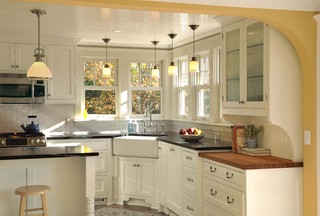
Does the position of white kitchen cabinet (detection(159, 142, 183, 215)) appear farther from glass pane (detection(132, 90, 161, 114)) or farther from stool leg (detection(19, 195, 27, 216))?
stool leg (detection(19, 195, 27, 216))

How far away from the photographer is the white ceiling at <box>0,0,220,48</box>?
180 inches

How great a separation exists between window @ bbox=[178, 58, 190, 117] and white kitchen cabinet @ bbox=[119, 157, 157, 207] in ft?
3.99

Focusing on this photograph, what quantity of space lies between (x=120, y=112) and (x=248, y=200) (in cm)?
380

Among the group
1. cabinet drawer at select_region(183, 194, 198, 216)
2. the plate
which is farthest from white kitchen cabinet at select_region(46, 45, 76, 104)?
cabinet drawer at select_region(183, 194, 198, 216)

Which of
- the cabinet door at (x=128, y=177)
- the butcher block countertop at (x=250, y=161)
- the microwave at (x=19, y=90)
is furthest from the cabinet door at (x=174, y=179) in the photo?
the microwave at (x=19, y=90)

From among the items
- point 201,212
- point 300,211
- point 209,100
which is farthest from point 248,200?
point 209,100

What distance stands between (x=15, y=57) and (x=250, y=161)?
4037 mm

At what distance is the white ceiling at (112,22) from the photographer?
3645 millimetres

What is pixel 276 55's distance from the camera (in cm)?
388

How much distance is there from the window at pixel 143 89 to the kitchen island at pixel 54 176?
2.82 meters

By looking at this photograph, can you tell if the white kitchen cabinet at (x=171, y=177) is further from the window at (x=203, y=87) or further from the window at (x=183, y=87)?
the window at (x=183, y=87)

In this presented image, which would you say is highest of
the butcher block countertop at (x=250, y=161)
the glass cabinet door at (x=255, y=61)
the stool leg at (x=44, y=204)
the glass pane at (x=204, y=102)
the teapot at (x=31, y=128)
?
the glass cabinet door at (x=255, y=61)

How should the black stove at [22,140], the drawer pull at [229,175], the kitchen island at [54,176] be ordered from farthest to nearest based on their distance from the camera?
the black stove at [22,140] < the kitchen island at [54,176] < the drawer pull at [229,175]

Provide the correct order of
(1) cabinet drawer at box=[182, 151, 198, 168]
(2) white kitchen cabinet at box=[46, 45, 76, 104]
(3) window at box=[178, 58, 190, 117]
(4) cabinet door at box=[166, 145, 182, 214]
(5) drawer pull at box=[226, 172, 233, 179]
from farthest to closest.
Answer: (3) window at box=[178, 58, 190, 117], (2) white kitchen cabinet at box=[46, 45, 76, 104], (4) cabinet door at box=[166, 145, 182, 214], (1) cabinet drawer at box=[182, 151, 198, 168], (5) drawer pull at box=[226, 172, 233, 179]
